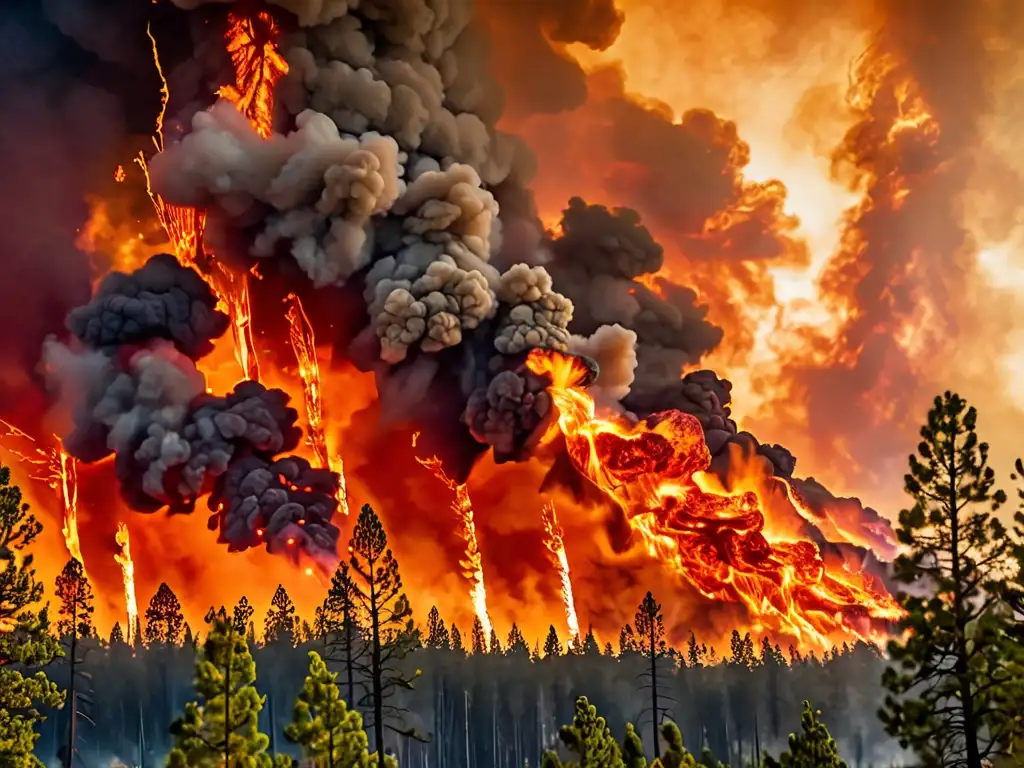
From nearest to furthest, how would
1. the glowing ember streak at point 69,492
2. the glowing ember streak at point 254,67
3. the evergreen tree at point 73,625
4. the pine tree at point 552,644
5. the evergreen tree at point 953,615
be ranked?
the evergreen tree at point 953,615, the evergreen tree at point 73,625, the pine tree at point 552,644, the glowing ember streak at point 69,492, the glowing ember streak at point 254,67

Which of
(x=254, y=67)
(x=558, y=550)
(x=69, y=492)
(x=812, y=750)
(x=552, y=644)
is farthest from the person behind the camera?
(x=254, y=67)

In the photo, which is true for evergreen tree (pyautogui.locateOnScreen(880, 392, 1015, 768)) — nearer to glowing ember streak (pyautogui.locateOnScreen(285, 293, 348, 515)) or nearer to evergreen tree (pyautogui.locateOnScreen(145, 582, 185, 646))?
glowing ember streak (pyautogui.locateOnScreen(285, 293, 348, 515))

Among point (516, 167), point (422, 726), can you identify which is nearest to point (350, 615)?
point (422, 726)

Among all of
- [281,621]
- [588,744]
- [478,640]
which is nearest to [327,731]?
[588,744]

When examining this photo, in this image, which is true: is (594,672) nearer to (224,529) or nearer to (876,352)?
(224,529)

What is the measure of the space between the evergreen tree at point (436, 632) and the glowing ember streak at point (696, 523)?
7.65 metres

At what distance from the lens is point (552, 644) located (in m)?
38.9

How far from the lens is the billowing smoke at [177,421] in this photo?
38.8m

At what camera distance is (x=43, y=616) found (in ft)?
79.4

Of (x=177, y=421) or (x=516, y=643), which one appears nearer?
(x=516, y=643)

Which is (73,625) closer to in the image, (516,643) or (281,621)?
(281,621)

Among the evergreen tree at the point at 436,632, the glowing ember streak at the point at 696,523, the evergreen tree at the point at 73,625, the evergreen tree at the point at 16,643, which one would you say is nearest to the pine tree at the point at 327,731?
the evergreen tree at the point at 16,643

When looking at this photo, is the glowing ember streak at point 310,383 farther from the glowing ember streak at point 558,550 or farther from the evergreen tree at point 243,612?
the glowing ember streak at point 558,550

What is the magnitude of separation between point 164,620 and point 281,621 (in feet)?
14.9
